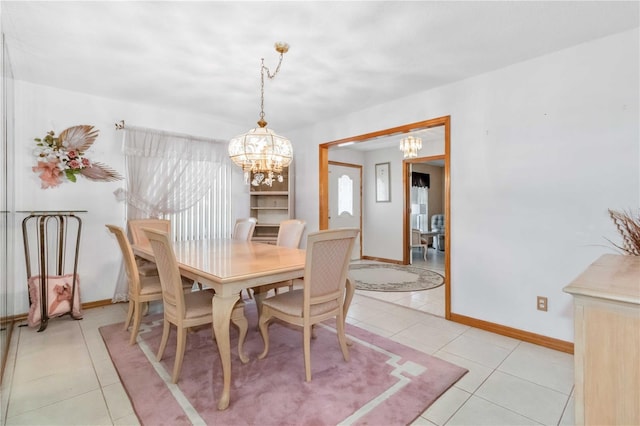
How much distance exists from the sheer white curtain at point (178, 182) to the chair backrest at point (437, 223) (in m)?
5.35

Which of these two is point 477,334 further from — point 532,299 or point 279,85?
point 279,85

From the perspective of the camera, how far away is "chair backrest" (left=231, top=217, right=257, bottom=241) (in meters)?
3.87

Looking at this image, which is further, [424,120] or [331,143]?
[331,143]

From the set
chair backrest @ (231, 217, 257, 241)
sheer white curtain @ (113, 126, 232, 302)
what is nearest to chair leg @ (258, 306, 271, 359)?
chair backrest @ (231, 217, 257, 241)

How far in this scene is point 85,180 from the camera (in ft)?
11.1

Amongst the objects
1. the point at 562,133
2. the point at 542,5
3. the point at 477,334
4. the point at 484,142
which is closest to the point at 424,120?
the point at 484,142

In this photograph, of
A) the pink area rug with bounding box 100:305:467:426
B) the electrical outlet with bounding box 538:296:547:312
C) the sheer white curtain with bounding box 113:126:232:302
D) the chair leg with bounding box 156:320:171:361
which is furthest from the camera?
the sheer white curtain with bounding box 113:126:232:302

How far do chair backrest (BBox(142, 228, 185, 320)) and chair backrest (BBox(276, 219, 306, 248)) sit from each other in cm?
150

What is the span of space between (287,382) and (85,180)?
3095mm

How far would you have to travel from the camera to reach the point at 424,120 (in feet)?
10.7

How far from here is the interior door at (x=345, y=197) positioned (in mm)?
6168

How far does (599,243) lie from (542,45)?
5.03 feet

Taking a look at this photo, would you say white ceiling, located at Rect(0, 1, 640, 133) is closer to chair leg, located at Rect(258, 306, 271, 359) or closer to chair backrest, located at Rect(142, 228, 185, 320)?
chair backrest, located at Rect(142, 228, 185, 320)

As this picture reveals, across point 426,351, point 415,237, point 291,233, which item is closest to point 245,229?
point 291,233
